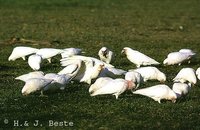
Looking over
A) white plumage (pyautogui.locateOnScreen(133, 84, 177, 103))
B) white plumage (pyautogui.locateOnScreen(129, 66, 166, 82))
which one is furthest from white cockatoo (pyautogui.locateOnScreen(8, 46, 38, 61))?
white plumage (pyautogui.locateOnScreen(133, 84, 177, 103))

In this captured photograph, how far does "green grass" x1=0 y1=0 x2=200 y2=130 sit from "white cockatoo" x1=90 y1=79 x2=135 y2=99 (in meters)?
0.20

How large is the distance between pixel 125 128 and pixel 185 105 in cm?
227

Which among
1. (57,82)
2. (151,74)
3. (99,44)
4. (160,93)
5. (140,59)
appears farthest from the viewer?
(99,44)

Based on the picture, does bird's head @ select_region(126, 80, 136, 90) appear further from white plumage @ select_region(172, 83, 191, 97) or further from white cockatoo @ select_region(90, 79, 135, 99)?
white plumage @ select_region(172, 83, 191, 97)

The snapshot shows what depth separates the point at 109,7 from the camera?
132ft

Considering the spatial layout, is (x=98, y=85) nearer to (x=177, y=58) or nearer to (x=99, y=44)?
(x=177, y=58)

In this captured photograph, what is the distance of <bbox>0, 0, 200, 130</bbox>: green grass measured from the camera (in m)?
10.6

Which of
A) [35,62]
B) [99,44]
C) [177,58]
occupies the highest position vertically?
[35,62]

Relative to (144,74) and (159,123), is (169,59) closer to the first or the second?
(144,74)

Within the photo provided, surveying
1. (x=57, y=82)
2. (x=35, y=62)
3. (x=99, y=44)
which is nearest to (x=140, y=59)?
(x=35, y=62)

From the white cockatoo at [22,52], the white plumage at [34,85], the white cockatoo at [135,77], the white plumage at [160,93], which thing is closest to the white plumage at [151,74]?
the white cockatoo at [135,77]

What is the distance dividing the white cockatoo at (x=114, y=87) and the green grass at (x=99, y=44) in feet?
0.66

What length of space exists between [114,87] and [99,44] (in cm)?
993

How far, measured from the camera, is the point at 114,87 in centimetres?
1179
